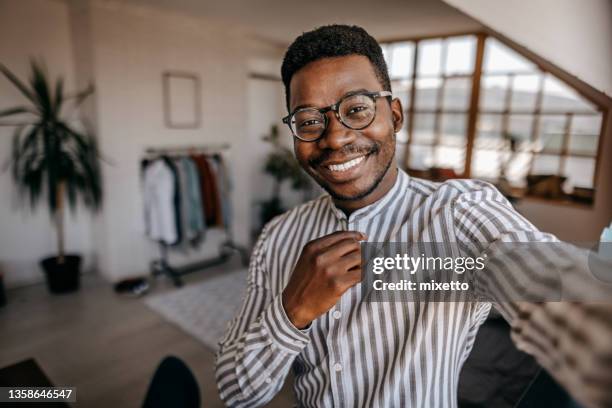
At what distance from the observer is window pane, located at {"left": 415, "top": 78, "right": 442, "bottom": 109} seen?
5.12 meters

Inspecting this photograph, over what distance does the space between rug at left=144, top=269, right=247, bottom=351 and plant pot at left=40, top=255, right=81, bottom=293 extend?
736 mm

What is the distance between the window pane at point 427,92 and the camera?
16.8ft

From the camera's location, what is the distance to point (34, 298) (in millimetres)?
3406

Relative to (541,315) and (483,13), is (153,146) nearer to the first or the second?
(483,13)

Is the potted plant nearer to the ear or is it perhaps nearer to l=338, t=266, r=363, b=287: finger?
the ear

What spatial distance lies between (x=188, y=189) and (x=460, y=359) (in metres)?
3.32

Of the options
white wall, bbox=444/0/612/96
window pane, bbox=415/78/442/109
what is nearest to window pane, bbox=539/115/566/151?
window pane, bbox=415/78/442/109

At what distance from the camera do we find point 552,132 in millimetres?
4699

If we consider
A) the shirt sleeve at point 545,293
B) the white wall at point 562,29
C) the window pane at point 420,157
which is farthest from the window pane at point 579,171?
the shirt sleeve at point 545,293

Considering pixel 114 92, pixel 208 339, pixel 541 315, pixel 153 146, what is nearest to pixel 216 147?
pixel 153 146

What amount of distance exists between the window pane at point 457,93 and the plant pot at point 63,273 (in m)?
4.69

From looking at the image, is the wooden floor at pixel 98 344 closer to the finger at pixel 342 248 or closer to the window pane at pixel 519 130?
the finger at pixel 342 248

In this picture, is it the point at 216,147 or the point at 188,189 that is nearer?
the point at 188,189

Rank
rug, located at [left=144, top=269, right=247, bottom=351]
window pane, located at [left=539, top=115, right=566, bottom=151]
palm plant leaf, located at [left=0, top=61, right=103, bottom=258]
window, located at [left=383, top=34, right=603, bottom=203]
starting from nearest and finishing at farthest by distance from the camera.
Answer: rug, located at [left=144, top=269, right=247, bottom=351] < palm plant leaf, located at [left=0, top=61, right=103, bottom=258] < window, located at [left=383, top=34, right=603, bottom=203] < window pane, located at [left=539, top=115, right=566, bottom=151]
